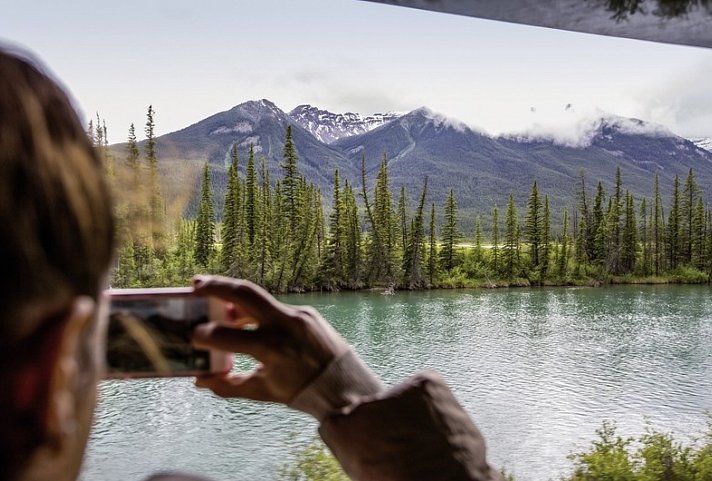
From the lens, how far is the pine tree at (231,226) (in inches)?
648

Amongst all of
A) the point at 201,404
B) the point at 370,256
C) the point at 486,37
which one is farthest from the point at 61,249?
the point at 370,256

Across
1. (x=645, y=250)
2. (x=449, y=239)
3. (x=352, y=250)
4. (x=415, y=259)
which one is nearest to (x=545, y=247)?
(x=449, y=239)

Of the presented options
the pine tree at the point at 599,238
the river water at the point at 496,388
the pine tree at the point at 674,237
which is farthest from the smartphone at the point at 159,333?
the pine tree at the point at 674,237

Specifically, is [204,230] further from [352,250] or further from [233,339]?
[233,339]

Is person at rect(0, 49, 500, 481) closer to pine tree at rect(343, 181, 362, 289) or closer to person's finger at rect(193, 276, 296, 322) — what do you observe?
person's finger at rect(193, 276, 296, 322)

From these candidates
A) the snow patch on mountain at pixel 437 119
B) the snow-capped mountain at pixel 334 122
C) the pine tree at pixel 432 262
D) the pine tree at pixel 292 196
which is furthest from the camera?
the snow-capped mountain at pixel 334 122

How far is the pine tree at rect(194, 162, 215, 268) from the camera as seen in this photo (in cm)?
1359

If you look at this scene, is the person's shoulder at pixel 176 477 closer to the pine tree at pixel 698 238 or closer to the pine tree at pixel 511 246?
the pine tree at pixel 511 246

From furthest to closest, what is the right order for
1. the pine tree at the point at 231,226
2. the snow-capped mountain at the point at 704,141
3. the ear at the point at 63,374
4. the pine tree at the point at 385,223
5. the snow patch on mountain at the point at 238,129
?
the snow-capped mountain at the point at 704,141 < the snow patch on mountain at the point at 238,129 < the pine tree at the point at 385,223 < the pine tree at the point at 231,226 < the ear at the point at 63,374

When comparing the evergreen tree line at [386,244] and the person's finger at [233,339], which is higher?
the person's finger at [233,339]

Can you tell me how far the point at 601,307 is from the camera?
17.5m

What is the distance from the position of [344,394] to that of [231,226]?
16927mm

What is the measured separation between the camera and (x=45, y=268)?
0.16m

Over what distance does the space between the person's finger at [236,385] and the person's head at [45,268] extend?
133mm
